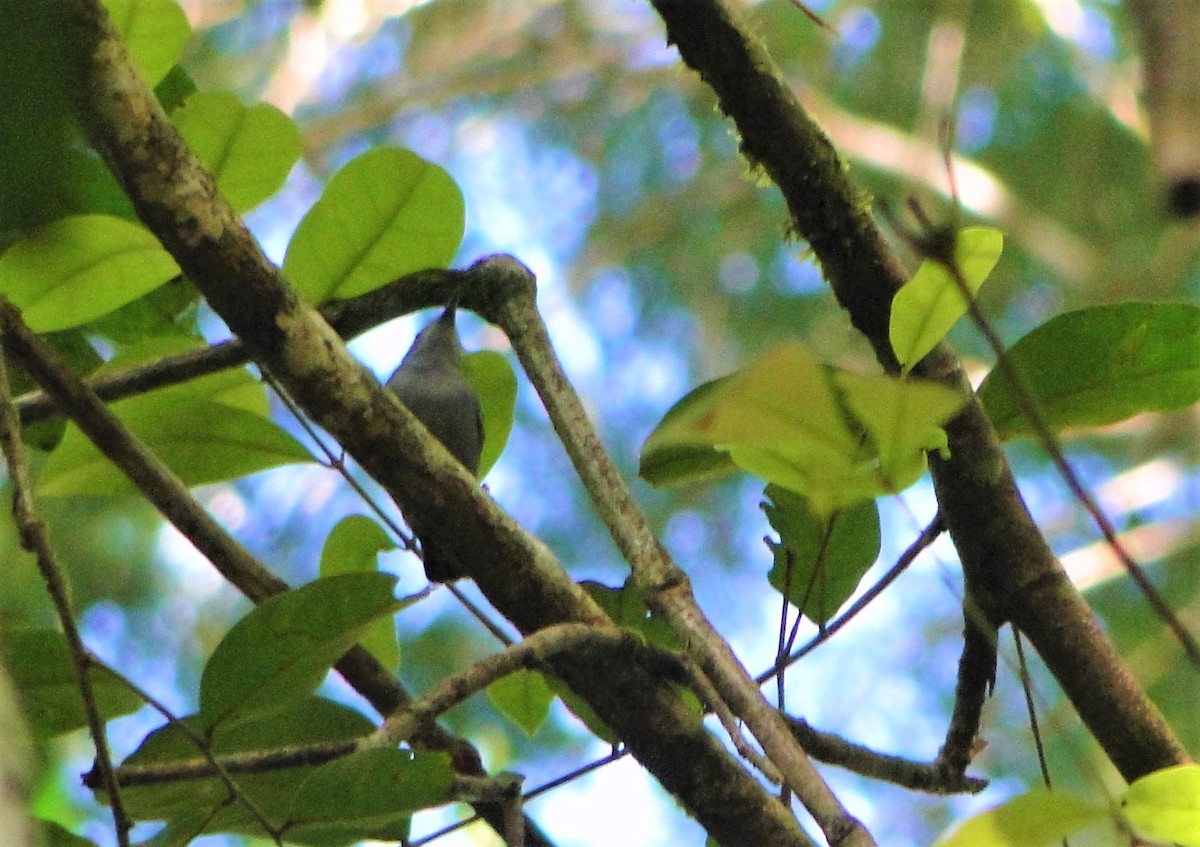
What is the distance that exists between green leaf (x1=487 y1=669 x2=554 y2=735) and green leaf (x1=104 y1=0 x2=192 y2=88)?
22.8 inches

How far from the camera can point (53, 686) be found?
888 millimetres

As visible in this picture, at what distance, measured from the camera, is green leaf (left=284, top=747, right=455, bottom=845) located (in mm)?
654

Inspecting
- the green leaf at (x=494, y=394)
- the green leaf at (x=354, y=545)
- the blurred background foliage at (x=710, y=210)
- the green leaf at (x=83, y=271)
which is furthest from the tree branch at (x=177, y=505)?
the blurred background foliage at (x=710, y=210)

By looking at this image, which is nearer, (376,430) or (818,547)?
(376,430)

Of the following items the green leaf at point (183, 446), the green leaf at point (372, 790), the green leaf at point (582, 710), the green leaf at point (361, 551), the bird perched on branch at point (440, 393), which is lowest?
the green leaf at point (372, 790)

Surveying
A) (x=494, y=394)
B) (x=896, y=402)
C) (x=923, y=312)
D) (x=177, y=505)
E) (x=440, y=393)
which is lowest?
(x=896, y=402)

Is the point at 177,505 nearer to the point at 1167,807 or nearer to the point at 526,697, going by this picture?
the point at 526,697

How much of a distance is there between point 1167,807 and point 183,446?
759 mm

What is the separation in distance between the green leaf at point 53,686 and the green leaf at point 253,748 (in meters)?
0.05

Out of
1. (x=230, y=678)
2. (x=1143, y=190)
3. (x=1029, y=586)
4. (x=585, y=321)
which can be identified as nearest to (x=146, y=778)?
(x=230, y=678)

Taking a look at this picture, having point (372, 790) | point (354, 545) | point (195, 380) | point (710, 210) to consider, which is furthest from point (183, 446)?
point (710, 210)

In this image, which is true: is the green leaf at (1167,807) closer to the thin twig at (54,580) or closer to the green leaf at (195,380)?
the thin twig at (54,580)

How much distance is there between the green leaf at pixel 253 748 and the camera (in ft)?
2.81

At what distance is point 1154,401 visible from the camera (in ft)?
2.85
